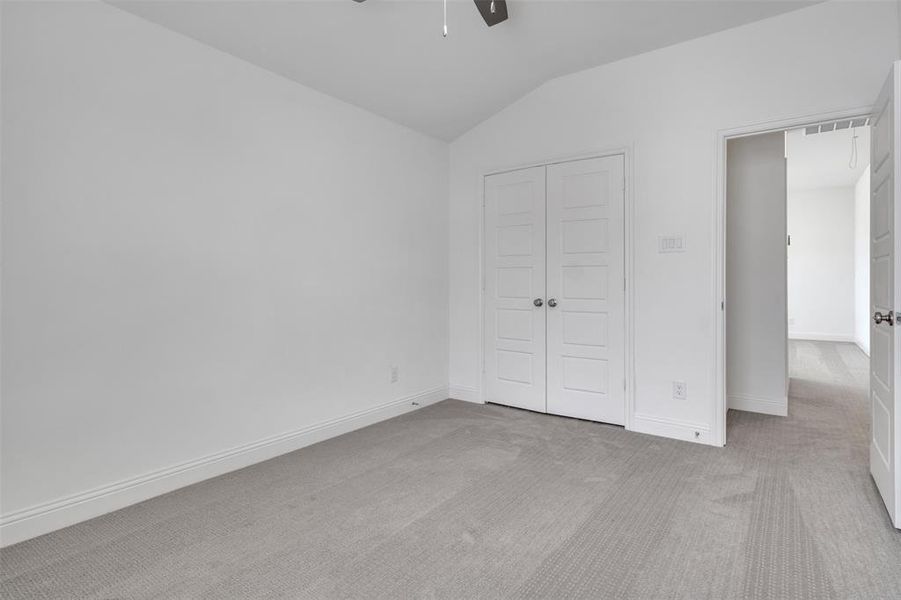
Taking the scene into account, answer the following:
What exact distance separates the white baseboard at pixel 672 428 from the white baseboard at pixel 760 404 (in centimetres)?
119

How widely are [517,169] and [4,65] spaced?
3283mm

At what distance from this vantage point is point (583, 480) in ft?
8.80

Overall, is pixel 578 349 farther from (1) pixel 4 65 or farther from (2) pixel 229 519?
(1) pixel 4 65

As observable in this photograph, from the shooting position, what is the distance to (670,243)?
134 inches

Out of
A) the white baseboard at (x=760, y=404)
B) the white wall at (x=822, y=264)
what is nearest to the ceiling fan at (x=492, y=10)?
the white baseboard at (x=760, y=404)

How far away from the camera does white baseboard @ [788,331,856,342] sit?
26.8 feet

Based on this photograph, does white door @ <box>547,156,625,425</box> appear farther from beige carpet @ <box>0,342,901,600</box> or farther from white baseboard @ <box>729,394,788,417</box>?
white baseboard @ <box>729,394,788,417</box>

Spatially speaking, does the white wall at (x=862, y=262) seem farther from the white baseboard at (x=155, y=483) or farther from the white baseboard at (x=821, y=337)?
the white baseboard at (x=155, y=483)

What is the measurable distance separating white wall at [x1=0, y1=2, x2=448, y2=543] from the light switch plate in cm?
215

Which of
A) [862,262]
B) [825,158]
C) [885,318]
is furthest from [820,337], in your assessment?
[885,318]

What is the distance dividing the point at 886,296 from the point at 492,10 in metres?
2.52

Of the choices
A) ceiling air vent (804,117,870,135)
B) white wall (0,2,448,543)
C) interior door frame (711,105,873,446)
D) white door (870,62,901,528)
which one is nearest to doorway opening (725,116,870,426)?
ceiling air vent (804,117,870,135)

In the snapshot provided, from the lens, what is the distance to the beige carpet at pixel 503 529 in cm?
176

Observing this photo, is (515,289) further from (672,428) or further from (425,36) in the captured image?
(425,36)
